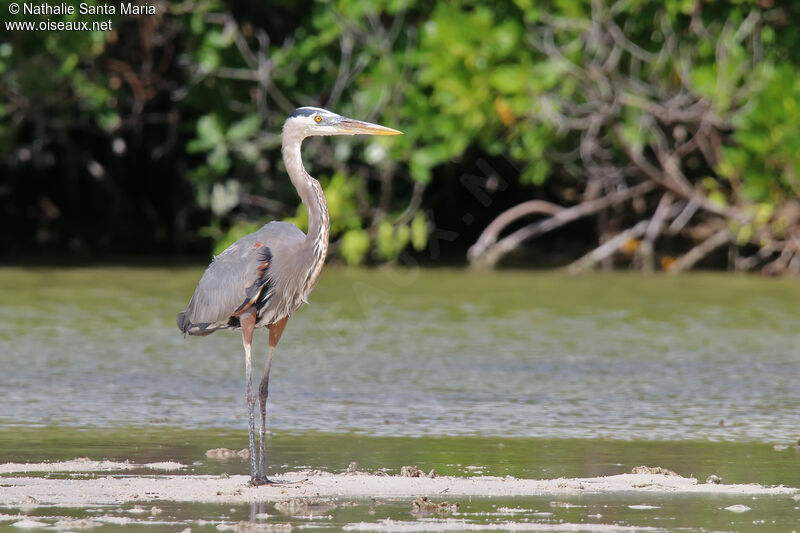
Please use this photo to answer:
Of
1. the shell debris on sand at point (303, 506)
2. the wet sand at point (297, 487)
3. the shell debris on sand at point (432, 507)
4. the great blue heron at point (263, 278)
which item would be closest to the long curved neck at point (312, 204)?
the great blue heron at point (263, 278)

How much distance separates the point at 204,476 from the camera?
546cm

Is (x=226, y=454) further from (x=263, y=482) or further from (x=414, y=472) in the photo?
(x=414, y=472)

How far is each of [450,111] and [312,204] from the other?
7.39 metres

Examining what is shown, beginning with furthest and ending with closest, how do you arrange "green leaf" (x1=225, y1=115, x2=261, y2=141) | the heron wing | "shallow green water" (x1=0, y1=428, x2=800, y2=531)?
"green leaf" (x1=225, y1=115, x2=261, y2=141)
the heron wing
"shallow green water" (x1=0, y1=428, x2=800, y2=531)

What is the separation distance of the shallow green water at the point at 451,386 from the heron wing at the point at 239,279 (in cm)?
59

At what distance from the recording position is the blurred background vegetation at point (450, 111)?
12805 mm

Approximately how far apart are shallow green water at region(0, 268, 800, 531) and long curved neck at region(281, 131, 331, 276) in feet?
2.78

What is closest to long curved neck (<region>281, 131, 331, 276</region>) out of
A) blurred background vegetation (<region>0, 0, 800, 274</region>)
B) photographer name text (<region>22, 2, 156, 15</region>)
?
blurred background vegetation (<region>0, 0, 800, 274</region>)

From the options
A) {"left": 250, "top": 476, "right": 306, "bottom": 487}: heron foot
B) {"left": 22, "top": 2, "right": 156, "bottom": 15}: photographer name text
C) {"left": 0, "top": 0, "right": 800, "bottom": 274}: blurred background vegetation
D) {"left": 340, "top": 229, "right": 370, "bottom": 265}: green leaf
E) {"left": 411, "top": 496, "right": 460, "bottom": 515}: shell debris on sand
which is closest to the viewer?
{"left": 411, "top": 496, "right": 460, "bottom": 515}: shell debris on sand

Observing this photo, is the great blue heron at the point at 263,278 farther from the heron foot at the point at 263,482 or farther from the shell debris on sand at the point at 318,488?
the shell debris on sand at the point at 318,488

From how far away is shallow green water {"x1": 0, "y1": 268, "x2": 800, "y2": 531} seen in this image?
5.76m

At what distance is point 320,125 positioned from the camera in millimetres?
6031

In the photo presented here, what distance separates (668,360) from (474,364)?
1.18m

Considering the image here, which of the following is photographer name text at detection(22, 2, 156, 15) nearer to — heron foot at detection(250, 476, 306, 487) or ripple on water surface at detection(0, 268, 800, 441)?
ripple on water surface at detection(0, 268, 800, 441)
